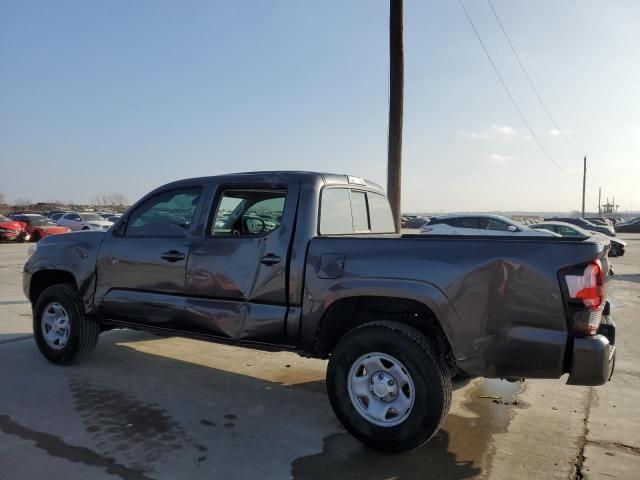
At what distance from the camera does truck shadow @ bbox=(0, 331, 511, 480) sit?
10.7 feet

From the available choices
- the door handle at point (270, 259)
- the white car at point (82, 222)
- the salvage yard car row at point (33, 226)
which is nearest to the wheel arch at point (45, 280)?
the door handle at point (270, 259)

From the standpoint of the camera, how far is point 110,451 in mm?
3371

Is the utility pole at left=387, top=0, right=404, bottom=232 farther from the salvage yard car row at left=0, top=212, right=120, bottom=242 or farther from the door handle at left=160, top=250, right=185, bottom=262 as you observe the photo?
the salvage yard car row at left=0, top=212, right=120, bottom=242

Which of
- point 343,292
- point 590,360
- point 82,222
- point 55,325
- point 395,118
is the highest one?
point 395,118

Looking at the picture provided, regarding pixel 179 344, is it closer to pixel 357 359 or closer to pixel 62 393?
pixel 62 393

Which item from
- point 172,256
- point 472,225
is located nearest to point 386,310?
point 172,256

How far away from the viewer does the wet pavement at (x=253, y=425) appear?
3.22m

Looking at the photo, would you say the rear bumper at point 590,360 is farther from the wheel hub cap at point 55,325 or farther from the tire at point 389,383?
the wheel hub cap at point 55,325

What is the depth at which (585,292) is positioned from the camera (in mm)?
2979

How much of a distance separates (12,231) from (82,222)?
4.49 m

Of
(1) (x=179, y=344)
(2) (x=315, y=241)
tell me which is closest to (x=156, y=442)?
(2) (x=315, y=241)

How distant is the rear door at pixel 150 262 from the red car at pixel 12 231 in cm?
2373

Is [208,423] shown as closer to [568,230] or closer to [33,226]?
[568,230]

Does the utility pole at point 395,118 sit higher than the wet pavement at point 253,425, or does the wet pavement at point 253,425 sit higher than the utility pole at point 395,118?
the utility pole at point 395,118
